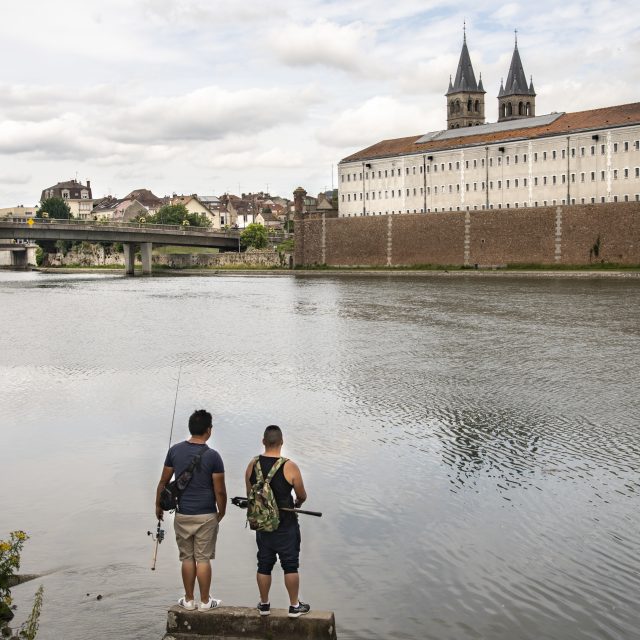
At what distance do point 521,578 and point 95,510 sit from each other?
5302mm

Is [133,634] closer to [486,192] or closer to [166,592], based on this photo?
[166,592]

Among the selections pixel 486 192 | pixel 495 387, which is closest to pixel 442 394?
pixel 495 387

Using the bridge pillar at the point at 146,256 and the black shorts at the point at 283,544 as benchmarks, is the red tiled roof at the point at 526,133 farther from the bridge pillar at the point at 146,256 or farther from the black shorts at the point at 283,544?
the black shorts at the point at 283,544

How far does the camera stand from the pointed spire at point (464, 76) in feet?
414

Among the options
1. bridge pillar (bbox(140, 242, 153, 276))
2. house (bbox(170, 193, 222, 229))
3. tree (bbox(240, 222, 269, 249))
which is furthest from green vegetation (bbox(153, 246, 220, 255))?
house (bbox(170, 193, 222, 229))

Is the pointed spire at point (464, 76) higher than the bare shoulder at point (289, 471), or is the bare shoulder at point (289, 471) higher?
the pointed spire at point (464, 76)

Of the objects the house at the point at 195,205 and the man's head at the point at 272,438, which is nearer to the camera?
the man's head at the point at 272,438

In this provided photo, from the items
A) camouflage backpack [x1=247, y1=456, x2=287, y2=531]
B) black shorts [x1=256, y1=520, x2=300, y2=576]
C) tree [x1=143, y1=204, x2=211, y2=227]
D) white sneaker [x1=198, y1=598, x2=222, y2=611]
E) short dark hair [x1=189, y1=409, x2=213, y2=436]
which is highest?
tree [x1=143, y1=204, x2=211, y2=227]

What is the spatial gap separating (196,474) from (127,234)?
83453 millimetres

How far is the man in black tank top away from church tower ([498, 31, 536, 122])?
120 meters

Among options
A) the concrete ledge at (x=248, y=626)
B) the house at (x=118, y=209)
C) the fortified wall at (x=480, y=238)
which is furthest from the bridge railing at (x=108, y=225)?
the concrete ledge at (x=248, y=626)

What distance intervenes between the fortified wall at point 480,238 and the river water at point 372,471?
1649 inches

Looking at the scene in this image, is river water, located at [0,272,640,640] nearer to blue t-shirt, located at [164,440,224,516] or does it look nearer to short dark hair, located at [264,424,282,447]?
blue t-shirt, located at [164,440,224,516]

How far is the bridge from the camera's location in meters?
78.1
